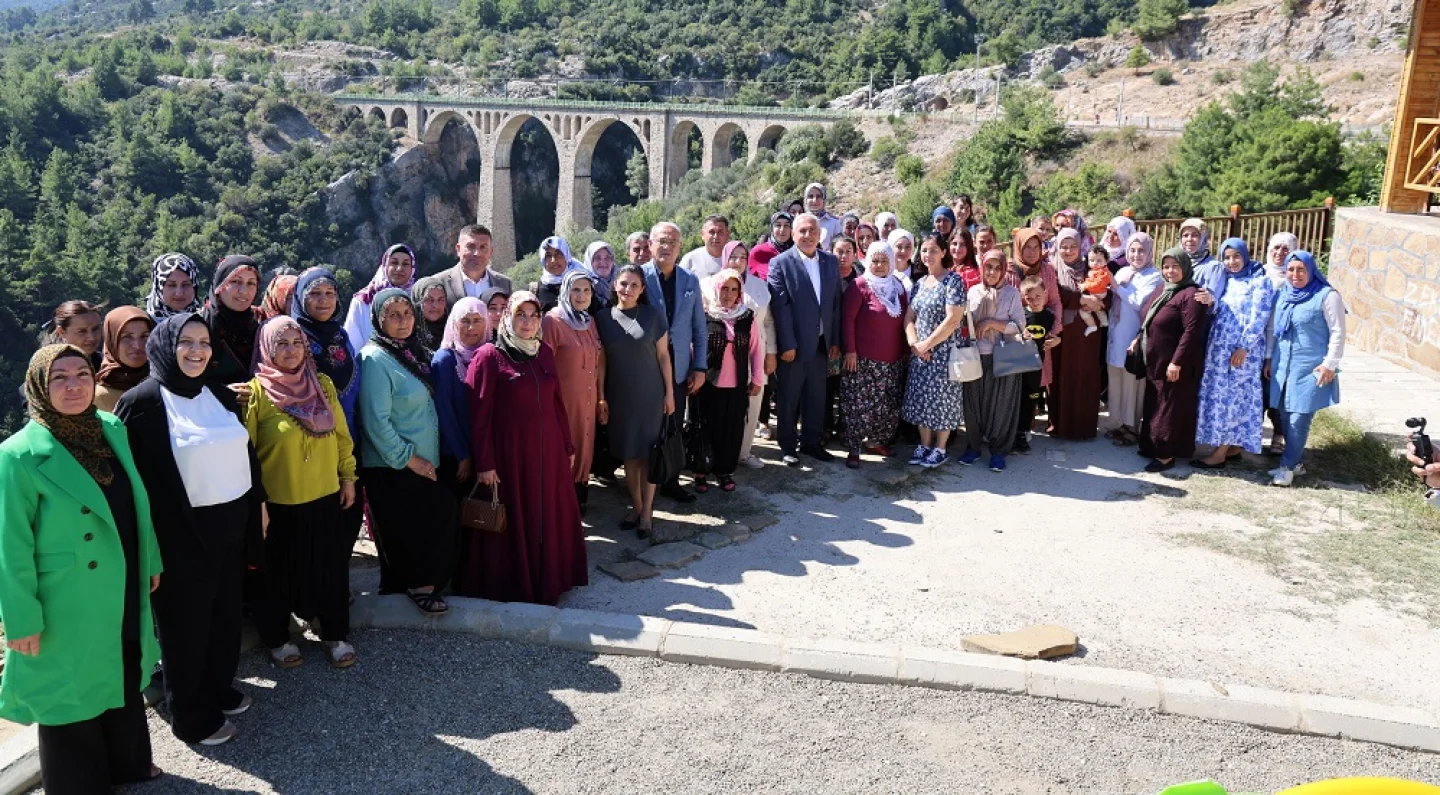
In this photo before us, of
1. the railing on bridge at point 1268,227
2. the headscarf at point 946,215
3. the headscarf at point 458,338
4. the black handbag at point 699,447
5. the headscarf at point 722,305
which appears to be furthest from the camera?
the railing on bridge at point 1268,227

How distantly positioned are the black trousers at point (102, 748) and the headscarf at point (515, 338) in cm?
166

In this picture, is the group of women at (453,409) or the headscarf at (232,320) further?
the headscarf at (232,320)

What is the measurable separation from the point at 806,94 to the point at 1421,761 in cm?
5435

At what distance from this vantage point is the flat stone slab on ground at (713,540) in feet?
16.3

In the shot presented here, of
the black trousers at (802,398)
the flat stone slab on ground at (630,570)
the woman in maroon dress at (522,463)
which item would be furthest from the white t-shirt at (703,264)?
the flat stone slab on ground at (630,570)

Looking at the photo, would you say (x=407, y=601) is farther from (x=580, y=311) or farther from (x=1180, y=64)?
(x=1180, y=64)

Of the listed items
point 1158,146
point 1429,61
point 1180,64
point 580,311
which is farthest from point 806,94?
point 580,311

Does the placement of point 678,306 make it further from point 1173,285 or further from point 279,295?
point 1173,285

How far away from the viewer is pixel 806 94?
5481cm

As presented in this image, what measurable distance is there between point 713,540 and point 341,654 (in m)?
1.86

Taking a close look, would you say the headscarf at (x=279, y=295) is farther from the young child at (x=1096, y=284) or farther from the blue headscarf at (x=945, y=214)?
the young child at (x=1096, y=284)

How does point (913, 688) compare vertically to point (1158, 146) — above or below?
below

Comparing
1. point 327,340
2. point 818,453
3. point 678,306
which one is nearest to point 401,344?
point 327,340

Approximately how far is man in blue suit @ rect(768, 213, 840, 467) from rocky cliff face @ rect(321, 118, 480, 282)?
50.3 metres
